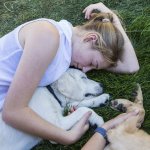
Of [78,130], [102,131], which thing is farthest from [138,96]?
[78,130]

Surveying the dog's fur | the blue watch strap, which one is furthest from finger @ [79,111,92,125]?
the dog's fur

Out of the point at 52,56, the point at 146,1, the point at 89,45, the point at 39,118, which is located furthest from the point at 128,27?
the point at 39,118

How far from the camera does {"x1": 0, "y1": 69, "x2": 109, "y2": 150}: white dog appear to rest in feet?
10.3

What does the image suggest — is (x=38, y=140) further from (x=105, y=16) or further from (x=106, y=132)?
(x=105, y=16)

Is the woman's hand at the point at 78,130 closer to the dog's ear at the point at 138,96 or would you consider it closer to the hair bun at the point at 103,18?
the dog's ear at the point at 138,96

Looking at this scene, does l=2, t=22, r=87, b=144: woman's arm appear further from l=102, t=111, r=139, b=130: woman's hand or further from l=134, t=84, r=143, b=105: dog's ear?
l=134, t=84, r=143, b=105: dog's ear

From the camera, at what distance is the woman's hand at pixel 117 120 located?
10.4 feet

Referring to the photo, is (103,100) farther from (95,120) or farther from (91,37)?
(91,37)

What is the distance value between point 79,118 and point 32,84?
18.8 inches

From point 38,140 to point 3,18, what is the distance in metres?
1.51

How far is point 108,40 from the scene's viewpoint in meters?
3.24

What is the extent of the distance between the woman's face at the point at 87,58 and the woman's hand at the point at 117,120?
1.38 feet

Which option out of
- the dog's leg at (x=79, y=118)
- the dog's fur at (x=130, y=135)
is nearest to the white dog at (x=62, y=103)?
the dog's leg at (x=79, y=118)

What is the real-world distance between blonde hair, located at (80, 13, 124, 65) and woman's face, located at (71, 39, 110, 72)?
38mm
